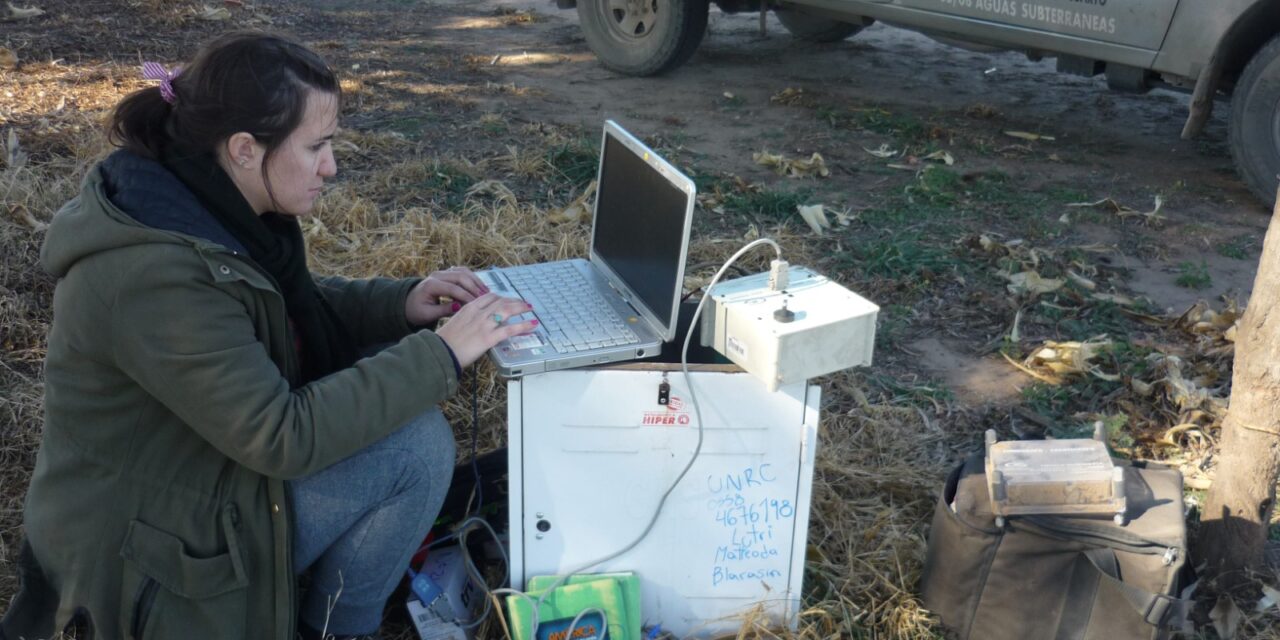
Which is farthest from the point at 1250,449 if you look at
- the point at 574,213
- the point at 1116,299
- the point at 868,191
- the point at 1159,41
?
the point at 1159,41

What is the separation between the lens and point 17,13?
8547 millimetres

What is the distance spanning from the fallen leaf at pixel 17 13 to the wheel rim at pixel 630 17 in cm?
437

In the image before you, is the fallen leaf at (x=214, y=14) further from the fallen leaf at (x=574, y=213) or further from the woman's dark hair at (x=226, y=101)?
the woman's dark hair at (x=226, y=101)

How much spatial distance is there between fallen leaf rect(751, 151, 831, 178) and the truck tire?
190cm

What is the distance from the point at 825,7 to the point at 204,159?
519cm

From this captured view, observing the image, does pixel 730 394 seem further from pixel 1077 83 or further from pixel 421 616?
pixel 1077 83

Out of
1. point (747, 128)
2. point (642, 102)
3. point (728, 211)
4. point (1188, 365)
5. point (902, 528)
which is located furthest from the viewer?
point (642, 102)

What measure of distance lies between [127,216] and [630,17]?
6.09 m

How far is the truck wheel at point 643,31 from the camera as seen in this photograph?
748 cm

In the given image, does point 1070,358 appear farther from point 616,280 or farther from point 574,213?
point 574,213

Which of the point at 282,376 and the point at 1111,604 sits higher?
the point at 282,376

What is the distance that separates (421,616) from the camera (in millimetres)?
2643

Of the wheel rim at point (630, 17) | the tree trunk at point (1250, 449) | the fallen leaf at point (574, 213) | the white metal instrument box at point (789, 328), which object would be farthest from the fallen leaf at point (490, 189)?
the tree trunk at point (1250, 449)

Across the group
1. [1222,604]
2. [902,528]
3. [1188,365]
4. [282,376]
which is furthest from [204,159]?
[1188,365]
